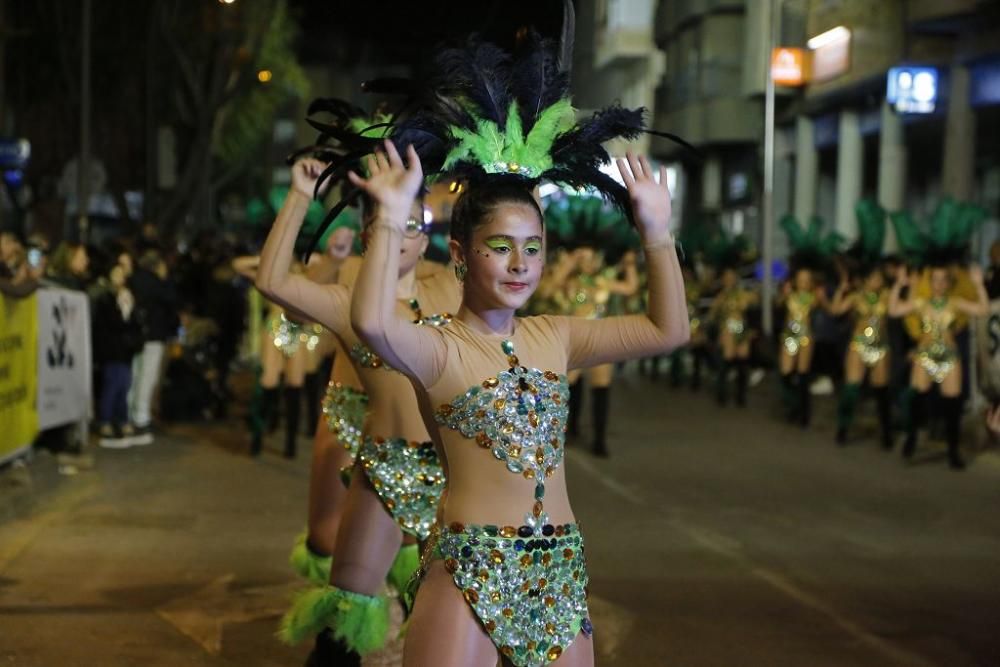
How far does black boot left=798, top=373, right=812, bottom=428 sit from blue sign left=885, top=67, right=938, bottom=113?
7.49 meters

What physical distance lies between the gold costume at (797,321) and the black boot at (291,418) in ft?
21.7

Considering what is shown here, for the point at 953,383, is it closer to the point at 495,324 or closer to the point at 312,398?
the point at 312,398

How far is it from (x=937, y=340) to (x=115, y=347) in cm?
757

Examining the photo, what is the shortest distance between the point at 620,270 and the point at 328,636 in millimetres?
13971

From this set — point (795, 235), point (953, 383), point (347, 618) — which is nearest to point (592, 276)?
point (953, 383)

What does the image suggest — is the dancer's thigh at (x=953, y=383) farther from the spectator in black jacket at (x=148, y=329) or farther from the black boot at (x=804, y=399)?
the spectator in black jacket at (x=148, y=329)

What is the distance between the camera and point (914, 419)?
1564 cm

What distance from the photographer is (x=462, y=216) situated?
468 centimetres

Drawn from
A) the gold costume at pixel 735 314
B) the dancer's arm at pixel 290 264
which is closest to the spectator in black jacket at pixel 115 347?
the gold costume at pixel 735 314

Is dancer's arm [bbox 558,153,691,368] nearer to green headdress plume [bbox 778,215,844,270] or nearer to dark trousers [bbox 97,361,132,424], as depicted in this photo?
dark trousers [bbox 97,361,132,424]

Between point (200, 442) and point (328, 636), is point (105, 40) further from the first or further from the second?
point (328, 636)

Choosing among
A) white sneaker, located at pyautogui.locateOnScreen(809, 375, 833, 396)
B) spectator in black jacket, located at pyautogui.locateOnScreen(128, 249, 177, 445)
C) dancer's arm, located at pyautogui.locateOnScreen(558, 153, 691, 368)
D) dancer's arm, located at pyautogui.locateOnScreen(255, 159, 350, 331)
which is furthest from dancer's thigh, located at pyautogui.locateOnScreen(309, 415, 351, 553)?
white sneaker, located at pyautogui.locateOnScreen(809, 375, 833, 396)

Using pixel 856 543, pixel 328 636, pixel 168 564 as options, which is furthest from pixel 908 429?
pixel 328 636

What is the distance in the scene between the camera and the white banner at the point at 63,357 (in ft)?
45.0
